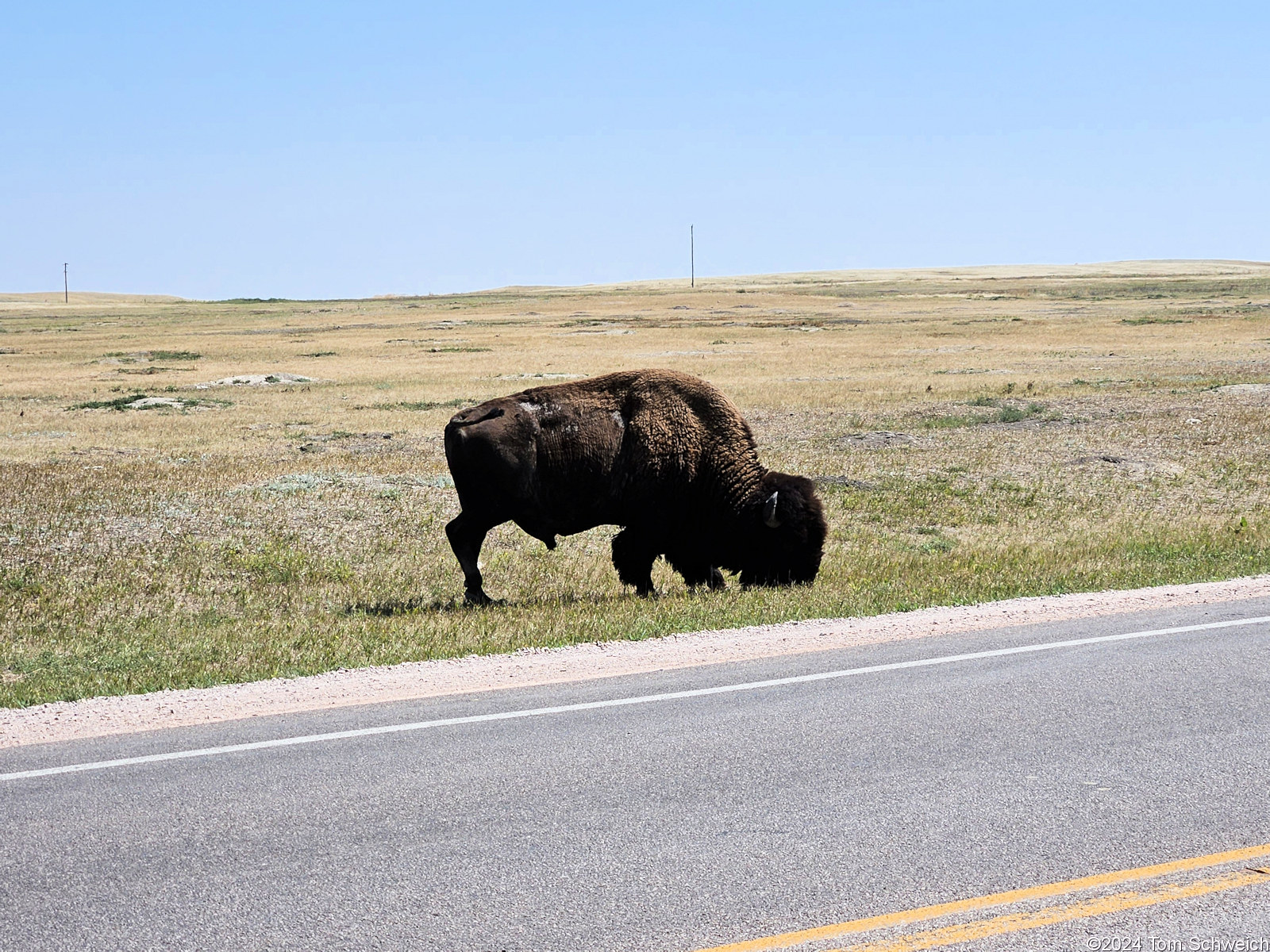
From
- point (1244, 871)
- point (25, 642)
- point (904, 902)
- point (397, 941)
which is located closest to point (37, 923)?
point (397, 941)

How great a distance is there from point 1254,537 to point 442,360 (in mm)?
43030

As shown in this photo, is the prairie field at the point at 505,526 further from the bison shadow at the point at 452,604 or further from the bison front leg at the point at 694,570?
the bison front leg at the point at 694,570

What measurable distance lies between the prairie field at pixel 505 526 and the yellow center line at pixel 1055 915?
5.47m

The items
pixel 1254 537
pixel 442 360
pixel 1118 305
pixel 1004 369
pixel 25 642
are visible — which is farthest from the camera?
pixel 1118 305

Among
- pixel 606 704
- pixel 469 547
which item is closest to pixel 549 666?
pixel 606 704

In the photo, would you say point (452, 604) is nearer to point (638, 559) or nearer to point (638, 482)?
point (638, 559)

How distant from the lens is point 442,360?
5400 centimetres

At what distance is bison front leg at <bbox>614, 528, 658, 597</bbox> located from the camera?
40.7 feet

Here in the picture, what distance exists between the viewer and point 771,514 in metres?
12.0

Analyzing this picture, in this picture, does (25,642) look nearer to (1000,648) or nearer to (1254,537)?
(1000,648)

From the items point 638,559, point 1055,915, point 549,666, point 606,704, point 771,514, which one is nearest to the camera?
point 1055,915

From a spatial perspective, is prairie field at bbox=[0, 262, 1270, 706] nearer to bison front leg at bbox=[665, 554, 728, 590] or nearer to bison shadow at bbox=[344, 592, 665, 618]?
bison shadow at bbox=[344, 592, 665, 618]

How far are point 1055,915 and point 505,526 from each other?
1358cm

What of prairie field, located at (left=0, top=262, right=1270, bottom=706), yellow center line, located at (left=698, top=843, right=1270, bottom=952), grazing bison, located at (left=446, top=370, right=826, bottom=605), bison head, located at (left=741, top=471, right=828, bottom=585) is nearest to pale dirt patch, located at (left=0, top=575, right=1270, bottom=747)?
prairie field, located at (left=0, top=262, right=1270, bottom=706)
